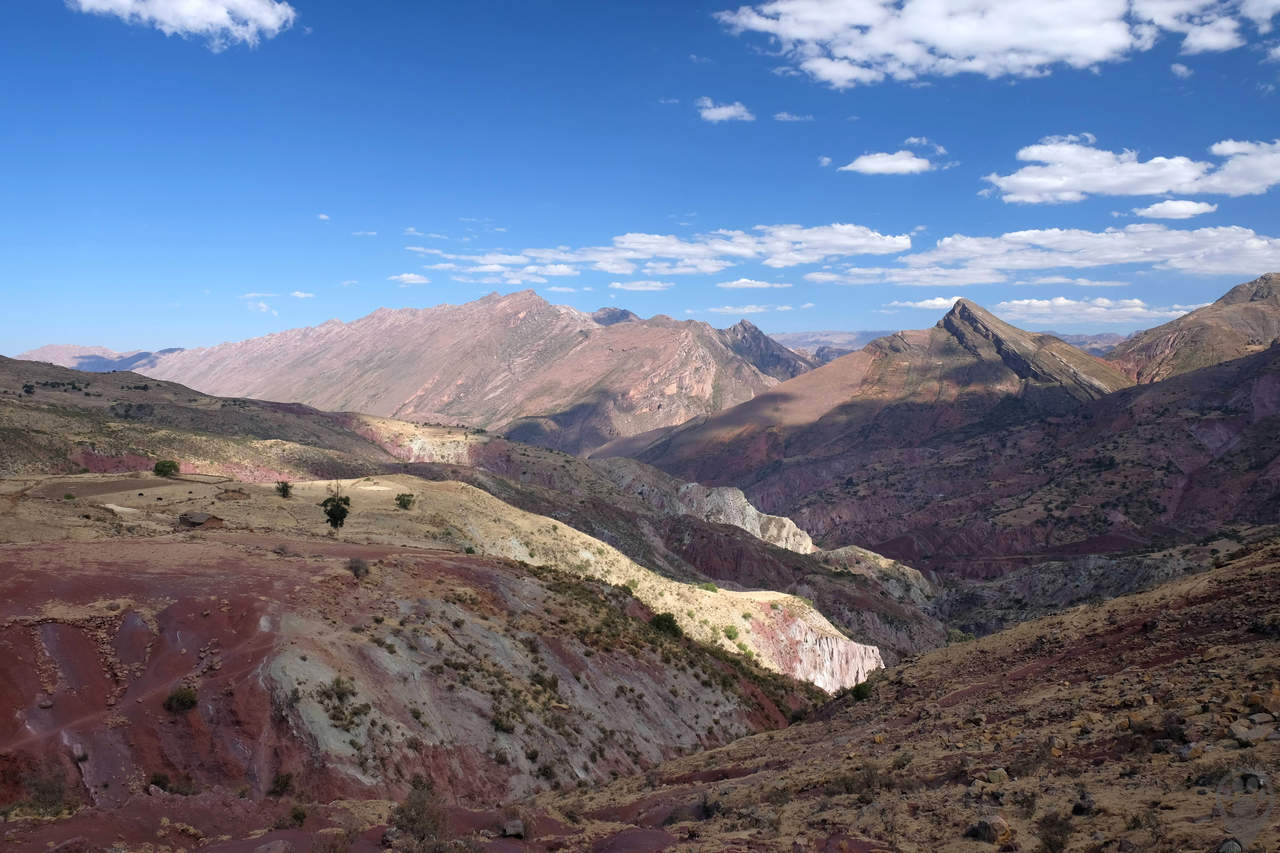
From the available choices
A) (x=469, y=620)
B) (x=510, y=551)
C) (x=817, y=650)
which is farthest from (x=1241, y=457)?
(x=469, y=620)

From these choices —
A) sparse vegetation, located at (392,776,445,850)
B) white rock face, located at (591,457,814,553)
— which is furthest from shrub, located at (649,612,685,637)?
white rock face, located at (591,457,814,553)

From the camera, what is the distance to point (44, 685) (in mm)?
21188

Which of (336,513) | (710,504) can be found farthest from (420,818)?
(710,504)

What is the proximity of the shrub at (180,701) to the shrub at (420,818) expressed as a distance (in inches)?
→ 286

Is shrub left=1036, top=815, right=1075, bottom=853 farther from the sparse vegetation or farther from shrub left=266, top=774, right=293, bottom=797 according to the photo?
shrub left=266, top=774, right=293, bottom=797

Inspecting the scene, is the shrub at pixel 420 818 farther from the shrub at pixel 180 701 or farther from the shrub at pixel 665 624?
the shrub at pixel 665 624

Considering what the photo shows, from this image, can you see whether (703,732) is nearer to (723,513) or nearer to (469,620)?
(469,620)

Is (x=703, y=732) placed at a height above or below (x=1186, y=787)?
below

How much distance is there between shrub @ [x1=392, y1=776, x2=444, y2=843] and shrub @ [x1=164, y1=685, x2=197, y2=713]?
23.8ft

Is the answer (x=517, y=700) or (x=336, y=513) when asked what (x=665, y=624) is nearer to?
(x=517, y=700)

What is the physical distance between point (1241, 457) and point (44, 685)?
158 m

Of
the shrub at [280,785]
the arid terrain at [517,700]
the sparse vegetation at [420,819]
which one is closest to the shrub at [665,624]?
the arid terrain at [517,700]

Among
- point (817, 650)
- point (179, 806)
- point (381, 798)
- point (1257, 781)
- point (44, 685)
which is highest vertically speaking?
point (1257, 781)

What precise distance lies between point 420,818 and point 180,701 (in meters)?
9.10
